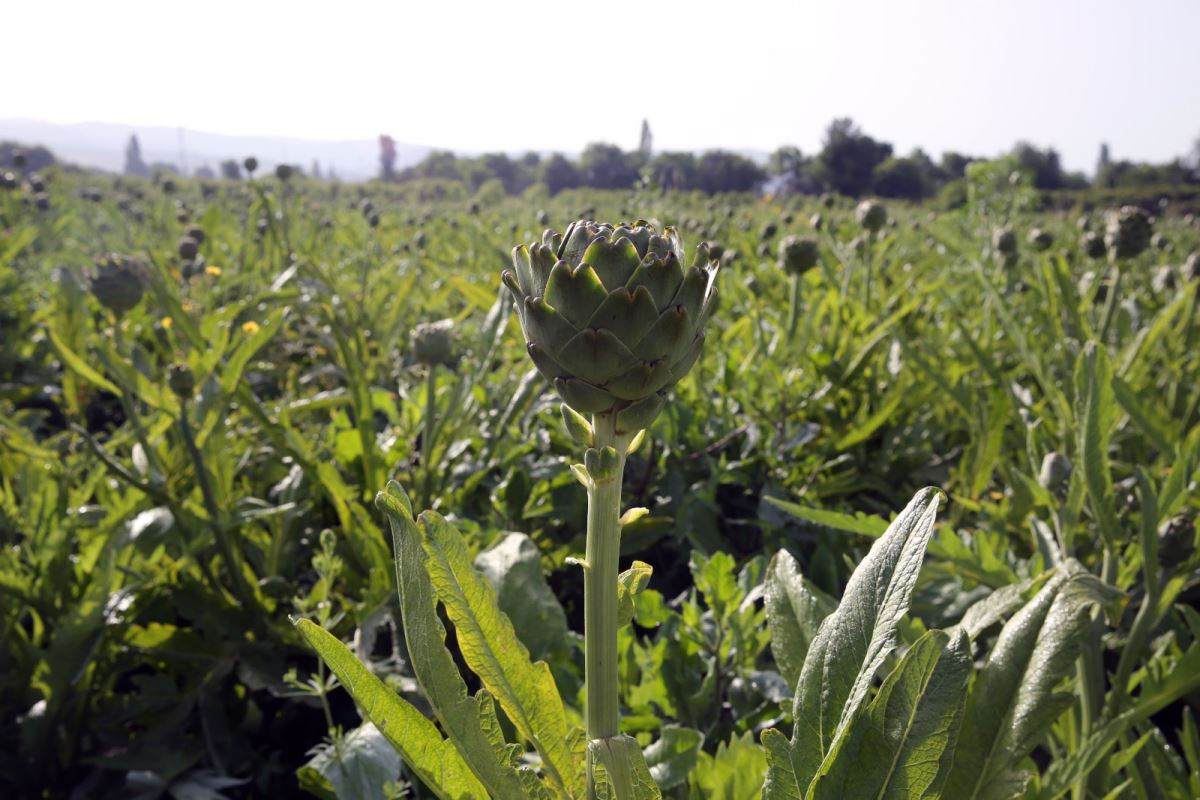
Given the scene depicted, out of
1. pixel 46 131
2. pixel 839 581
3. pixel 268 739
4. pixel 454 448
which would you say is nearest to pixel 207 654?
pixel 268 739

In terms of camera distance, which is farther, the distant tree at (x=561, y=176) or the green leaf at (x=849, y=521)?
the distant tree at (x=561, y=176)

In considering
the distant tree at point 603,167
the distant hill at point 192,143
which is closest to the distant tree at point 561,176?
the distant tree at point 603,167

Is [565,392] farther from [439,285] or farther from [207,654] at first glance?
[439,285]

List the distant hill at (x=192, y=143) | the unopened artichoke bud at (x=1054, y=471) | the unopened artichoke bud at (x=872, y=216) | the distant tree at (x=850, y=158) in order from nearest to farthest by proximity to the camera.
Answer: the unopened artichoke bud at (x=1054, y=471) < the unopened artichoke bud at (x=872, y=216) < the distant tree at (x=850, y=158) < the distant hill at (x=192, y=143)

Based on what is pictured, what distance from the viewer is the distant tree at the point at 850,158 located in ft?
66.4

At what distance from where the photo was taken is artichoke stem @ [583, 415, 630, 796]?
1.37 ft

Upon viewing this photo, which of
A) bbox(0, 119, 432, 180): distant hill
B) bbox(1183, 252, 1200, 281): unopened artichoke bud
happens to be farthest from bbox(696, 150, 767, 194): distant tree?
bbox(0, 119, 432, 180): distant hill

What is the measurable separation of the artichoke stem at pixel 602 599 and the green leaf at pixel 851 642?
0.09m

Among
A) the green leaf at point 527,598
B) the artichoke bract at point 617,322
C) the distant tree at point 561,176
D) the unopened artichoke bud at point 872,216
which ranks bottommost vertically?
the green leaf at point 527,598

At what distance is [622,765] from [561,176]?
48.7 feet

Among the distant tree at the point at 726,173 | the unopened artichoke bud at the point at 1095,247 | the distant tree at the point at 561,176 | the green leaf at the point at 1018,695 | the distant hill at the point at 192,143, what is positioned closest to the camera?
the green leaf at the point at 1018,695

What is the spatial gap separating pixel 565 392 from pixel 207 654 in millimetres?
884

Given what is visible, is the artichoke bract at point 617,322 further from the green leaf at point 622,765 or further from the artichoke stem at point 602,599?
the green leaf at point 622,765

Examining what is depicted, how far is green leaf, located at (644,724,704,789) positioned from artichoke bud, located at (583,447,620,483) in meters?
0.35
